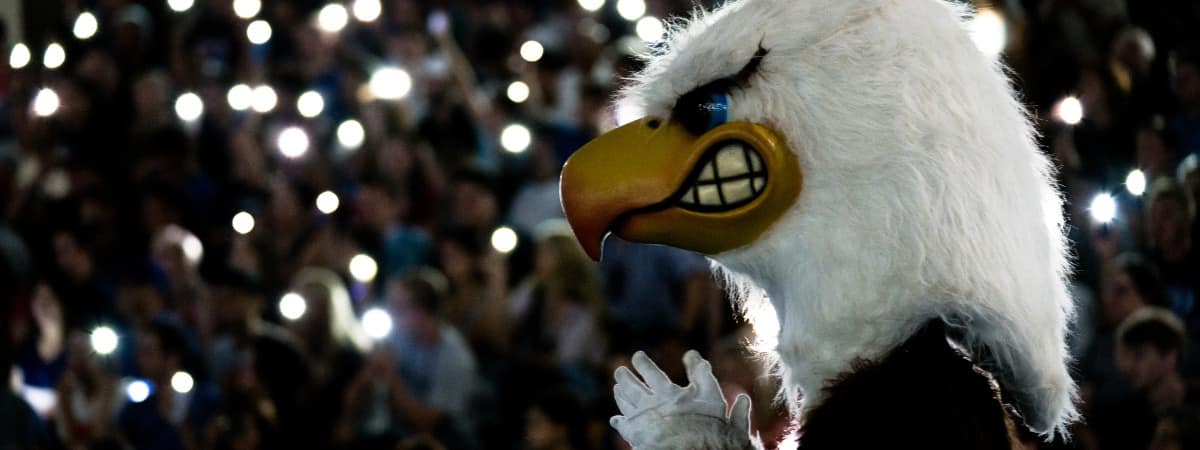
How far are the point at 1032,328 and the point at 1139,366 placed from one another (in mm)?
1846

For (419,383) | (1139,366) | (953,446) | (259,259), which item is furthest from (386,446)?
(953,446)

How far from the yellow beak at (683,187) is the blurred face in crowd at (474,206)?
3.01m

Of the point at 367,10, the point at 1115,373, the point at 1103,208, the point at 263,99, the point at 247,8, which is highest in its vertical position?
the point at 247,8

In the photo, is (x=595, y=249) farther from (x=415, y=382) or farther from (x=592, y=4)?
(x=592, y=4)

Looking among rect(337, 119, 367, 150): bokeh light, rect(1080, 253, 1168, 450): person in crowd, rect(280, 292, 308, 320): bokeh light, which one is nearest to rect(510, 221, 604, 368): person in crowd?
rect(280, 292, 308, 320): bokeh light

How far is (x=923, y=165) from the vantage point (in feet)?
5.34

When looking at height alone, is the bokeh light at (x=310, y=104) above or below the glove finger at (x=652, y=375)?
above

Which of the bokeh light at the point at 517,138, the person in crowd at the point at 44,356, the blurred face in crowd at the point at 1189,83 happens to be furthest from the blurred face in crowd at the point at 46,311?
the blurred face in crowd at the point at 1189,83

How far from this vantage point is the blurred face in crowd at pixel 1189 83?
12.9 feet

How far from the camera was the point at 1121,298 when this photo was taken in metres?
3.55

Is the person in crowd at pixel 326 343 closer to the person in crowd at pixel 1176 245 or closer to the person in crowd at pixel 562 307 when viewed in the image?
the person in crowd at pixel 562 307

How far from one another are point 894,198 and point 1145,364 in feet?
6.27

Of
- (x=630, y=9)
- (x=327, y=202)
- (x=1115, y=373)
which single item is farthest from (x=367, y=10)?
(x=1115, y=373)

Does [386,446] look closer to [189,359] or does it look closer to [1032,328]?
[189,359]
